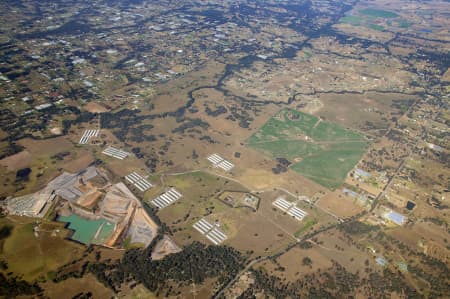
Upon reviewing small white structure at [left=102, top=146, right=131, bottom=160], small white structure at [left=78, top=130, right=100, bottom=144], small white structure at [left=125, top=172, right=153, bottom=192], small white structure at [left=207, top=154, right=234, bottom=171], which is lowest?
small white structure at [left=78, top=130, right=100, bottom=144]

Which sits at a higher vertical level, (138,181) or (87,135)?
(138,181)

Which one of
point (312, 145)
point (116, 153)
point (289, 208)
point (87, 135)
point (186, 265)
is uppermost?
point (186, 265)

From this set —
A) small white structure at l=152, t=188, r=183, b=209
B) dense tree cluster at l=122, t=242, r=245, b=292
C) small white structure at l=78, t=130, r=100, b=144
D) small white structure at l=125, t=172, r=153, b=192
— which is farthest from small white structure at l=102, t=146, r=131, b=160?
dense tree cluster at l=122, t=242, r=245, b=292

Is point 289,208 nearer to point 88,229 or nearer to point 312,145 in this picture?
point 312,145

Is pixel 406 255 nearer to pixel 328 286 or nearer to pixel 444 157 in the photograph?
pixel 328 286

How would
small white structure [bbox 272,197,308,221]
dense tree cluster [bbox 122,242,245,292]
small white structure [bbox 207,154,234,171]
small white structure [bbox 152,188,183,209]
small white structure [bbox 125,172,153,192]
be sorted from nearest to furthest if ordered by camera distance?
1. dense tree cluster [bbox 122,242,245,292]
2. small white structure [bbox 272,197,308,221]
3. small white structure [bbox 152,188,183,209]
4. small white structure [bbox 125,172,153,192]
5. small white structure [bbox 207,154,234,171]

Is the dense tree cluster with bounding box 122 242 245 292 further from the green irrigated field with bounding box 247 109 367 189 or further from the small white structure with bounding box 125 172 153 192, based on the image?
the green irrigated field with bounding box 247 109 367 189

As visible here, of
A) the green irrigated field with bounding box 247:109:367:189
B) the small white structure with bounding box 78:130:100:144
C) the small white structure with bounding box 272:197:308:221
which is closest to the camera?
the small white structure with bounding box 272:197:308:221

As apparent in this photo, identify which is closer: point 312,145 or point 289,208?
point 289,208

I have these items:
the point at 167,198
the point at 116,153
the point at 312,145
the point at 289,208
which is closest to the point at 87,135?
the point at 116,153

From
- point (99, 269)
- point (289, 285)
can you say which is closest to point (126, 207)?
point (99, 269)

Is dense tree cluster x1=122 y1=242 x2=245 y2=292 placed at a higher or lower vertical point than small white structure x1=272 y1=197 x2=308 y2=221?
higher
